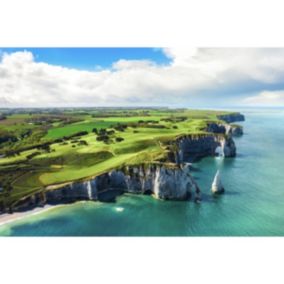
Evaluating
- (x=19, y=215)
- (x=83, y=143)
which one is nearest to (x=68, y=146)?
(x=83, y=143)

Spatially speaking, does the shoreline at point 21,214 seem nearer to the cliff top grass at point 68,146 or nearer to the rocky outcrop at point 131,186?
the rocky outcrop at point 131,186

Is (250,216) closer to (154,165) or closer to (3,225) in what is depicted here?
(154,165)

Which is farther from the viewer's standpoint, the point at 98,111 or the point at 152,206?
the point at 98,111

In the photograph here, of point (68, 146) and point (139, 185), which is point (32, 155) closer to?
point (68, 146)

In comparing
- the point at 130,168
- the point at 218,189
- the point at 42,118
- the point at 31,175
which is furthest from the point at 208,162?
the point at 42,118

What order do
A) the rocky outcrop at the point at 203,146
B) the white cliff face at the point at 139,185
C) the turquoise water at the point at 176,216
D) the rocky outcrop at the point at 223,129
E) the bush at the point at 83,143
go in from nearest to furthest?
the turquoise water at the point at 176,216
the white cliff face at the point at 139,185
the bush at the point at 83,143
the rocky outcrop at the point at 203,146
the rocky outcrop at the point at 223,129

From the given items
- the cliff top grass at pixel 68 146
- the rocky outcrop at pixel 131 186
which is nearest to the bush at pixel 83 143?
the cliff top grass at pixel 68 146

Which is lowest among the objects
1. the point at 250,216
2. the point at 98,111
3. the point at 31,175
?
the point at 250,216

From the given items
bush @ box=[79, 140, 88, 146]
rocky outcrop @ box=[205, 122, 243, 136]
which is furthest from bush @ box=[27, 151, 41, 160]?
rocky outcrop @ box=[205, 122, 243, 136]

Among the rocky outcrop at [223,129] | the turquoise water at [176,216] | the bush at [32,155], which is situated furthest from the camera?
the rocky outcrop at [223,129]
